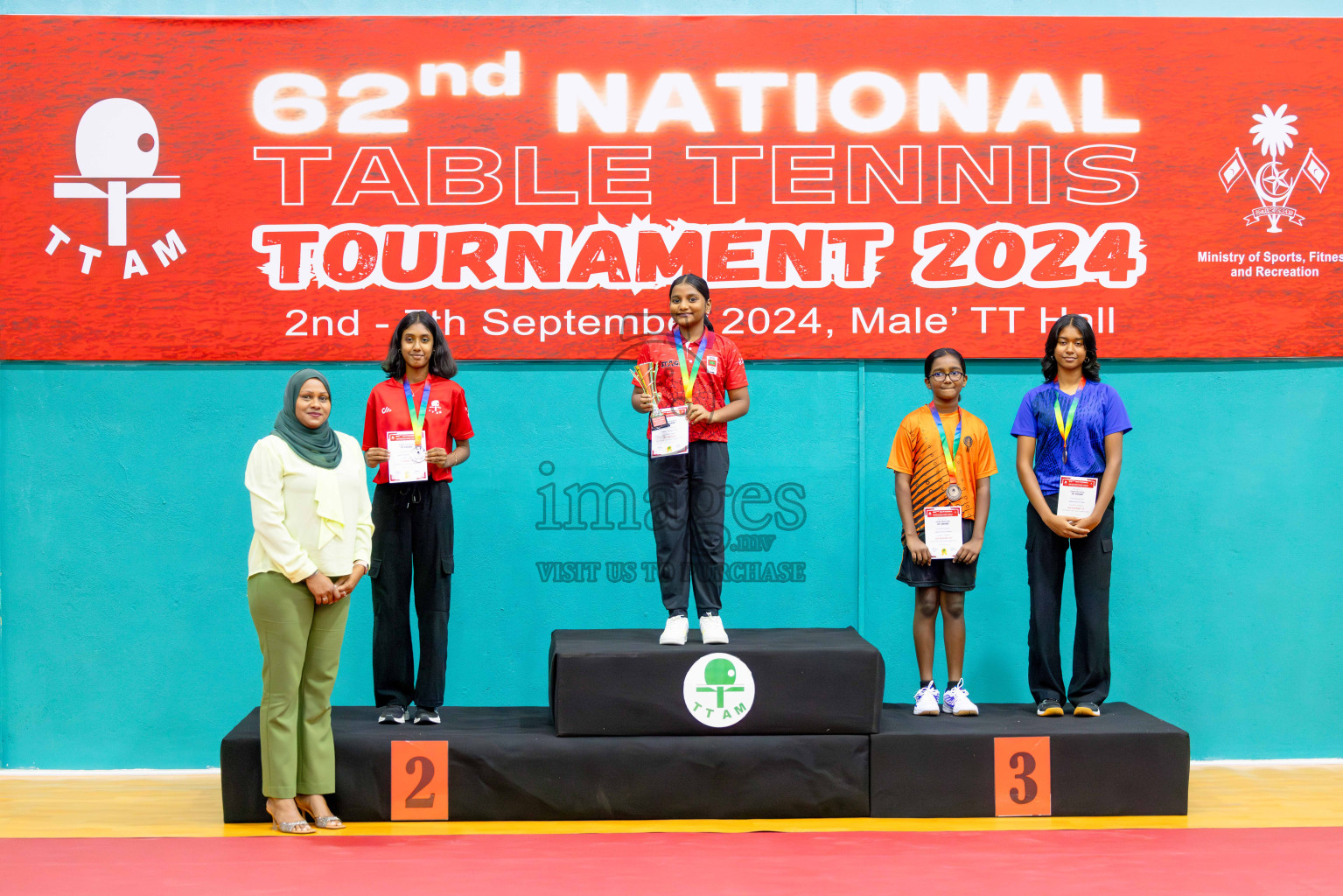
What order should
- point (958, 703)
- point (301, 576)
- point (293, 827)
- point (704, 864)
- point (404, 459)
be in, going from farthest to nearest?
point (958, 703)
point (404, 459)
point (293, 827)
point (301, 576)
point (704, 864)

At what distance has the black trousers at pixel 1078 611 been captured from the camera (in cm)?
393

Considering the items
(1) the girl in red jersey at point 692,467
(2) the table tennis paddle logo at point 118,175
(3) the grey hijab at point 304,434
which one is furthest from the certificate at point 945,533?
(2) the table tennis paddle logo at point 118,175

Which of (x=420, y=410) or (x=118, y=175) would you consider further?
(x=118, y=175)

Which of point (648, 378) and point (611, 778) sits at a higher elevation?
point (648, 378)

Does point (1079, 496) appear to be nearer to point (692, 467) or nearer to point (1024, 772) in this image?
point (1024, 772)

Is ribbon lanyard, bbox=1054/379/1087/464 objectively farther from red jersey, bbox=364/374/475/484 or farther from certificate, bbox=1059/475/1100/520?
red jersey, bbox=364/374/475/484

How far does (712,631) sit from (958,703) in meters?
0.93

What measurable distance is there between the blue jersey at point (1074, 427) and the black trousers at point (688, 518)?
3.68 ft

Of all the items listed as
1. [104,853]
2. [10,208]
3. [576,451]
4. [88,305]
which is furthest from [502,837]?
[10,208]

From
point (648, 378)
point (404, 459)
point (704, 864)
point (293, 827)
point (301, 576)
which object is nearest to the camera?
point (704, 864)

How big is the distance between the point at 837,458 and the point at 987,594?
834 millimetres

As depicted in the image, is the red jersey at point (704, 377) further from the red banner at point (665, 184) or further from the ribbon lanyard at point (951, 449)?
the ribbon lanyard at point (951, 449)

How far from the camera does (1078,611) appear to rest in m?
3.97

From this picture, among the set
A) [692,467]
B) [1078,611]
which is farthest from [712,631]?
[1078,611]
